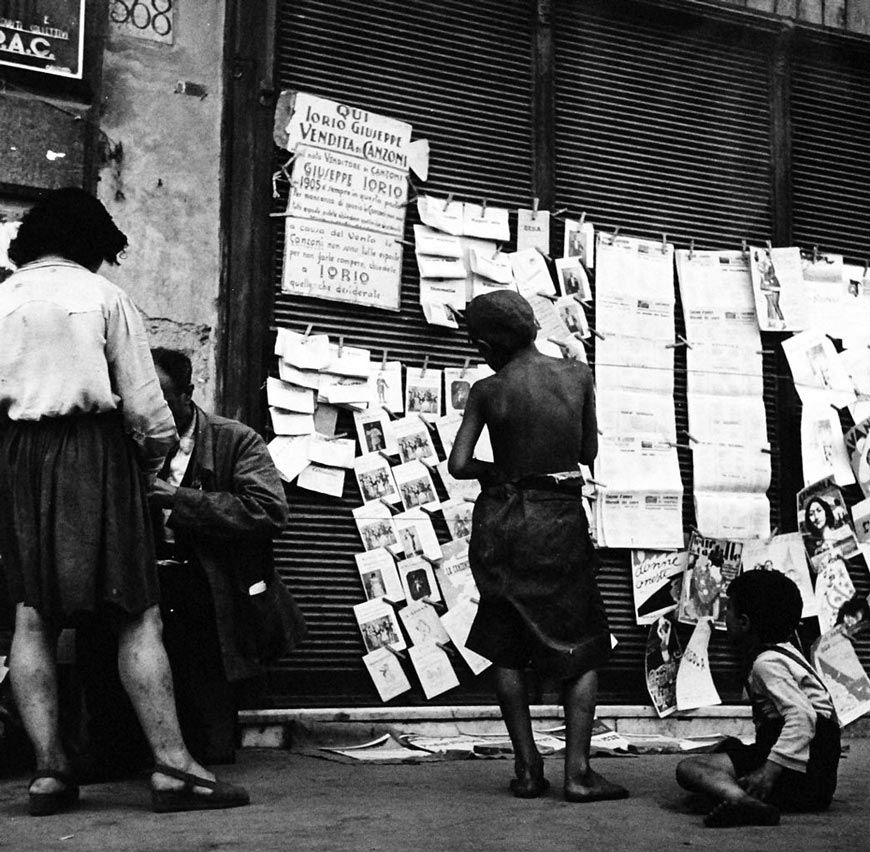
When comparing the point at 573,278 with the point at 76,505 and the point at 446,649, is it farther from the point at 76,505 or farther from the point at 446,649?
the point at 76,505

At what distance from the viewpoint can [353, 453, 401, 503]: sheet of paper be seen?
225 inches

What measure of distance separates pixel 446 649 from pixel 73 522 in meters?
2.49

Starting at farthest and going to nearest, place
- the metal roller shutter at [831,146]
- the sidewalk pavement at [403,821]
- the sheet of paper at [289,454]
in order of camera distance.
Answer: the metal roller shutter at [831,146] → the sheet of paper at [289,454] → the sidewalk pavement at [403,821]

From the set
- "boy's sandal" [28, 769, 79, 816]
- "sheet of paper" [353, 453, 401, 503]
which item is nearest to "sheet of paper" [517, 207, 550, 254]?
"sheet of paper" [353, 453, 401, 503]

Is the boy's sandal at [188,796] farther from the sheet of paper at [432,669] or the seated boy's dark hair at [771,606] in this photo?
the sheet of paper at [432,669]

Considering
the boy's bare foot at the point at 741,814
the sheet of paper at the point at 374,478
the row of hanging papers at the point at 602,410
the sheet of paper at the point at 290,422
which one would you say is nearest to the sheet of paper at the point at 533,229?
the row of hanging papers at the point at 602,410

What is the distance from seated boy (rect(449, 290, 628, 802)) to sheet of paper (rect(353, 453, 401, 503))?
1.50 meters

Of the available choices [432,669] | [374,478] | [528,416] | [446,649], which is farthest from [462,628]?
[528,416]

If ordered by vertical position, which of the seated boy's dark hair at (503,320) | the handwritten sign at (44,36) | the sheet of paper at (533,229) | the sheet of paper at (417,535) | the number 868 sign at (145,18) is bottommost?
the sheet of paper at (417,535)

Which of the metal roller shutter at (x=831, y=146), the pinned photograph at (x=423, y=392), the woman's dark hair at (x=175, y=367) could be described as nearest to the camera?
the woman's dark hair at (x=175, y=367)

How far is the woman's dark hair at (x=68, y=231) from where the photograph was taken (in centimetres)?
383

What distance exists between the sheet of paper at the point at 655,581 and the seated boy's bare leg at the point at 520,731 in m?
2.19

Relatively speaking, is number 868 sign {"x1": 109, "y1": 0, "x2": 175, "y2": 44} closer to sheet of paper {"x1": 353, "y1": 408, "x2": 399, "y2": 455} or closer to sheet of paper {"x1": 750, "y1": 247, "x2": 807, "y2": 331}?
sheet of paper {"x1": 353, "y1": 408, "x2": 399, "y2": 455}

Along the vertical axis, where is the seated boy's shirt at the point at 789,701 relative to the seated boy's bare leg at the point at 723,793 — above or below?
above
